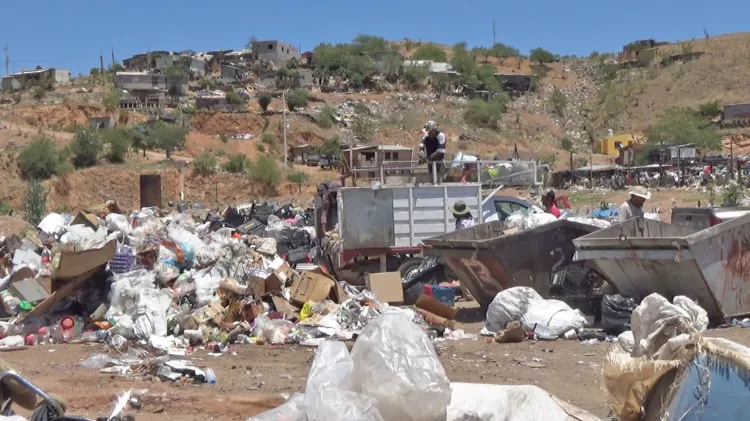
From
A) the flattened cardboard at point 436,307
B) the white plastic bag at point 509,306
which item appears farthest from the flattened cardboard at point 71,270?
the white plastic bag at point 509,306

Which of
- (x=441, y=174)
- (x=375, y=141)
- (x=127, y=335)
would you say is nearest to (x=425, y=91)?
(x=375, y=141)

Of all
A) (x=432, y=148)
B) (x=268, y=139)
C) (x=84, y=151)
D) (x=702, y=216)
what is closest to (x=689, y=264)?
(x=702, y=216)

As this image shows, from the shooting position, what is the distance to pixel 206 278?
35.6 ft

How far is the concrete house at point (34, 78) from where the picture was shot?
71.7 meters

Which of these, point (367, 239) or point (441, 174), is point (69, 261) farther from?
point (441, 174)

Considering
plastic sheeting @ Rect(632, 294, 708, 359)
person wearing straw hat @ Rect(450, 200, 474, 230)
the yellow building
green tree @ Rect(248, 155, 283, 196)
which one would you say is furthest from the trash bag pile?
the yellow building

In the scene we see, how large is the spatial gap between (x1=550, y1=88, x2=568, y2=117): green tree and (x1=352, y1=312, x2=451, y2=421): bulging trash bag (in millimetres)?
67884

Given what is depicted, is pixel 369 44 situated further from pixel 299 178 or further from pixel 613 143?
pixel 299 178

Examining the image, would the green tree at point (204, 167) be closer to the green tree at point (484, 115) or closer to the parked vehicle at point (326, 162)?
the parked vehicle at point (326, 162)

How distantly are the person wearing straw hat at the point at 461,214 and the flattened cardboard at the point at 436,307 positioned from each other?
2.95 metres

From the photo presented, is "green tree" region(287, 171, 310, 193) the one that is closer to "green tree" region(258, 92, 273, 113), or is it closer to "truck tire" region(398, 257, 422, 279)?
"green tree" region(258, 92, 273, 113)

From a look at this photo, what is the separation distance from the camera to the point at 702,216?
9.25 meters

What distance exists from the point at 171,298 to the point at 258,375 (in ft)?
10.3

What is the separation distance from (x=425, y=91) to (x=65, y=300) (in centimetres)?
6381
